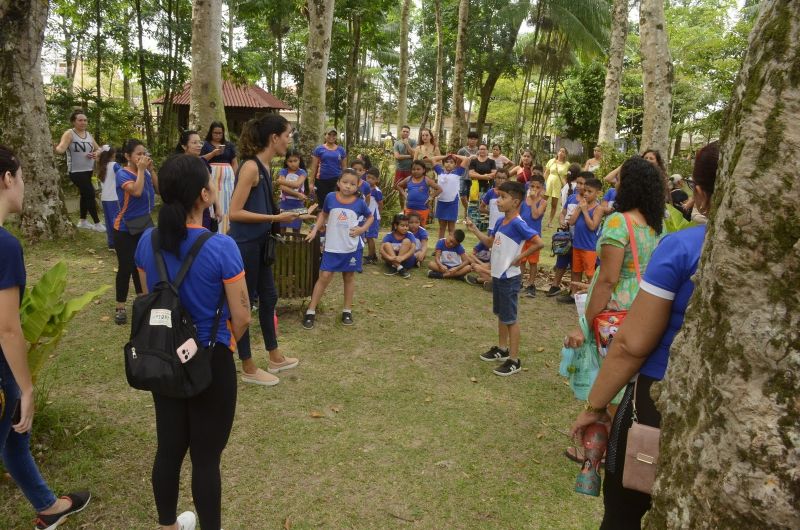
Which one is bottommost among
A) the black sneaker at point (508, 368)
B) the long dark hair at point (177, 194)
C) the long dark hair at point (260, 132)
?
the black sneaker at point (508, 368)

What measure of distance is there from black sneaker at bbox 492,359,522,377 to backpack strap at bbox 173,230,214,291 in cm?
346

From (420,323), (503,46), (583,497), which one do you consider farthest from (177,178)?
(503,46)

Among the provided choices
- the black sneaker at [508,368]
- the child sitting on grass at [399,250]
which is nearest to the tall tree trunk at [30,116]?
the child sitting on grass at [399,250]

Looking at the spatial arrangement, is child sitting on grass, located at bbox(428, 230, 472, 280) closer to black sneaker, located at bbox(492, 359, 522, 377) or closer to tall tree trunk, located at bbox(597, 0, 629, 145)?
black sneaker, located at bbox(492, 359, 522, 377)

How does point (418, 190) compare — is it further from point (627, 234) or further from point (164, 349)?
point (164, 349)

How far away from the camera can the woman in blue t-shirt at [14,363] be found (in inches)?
88.9

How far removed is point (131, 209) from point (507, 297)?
3701mm

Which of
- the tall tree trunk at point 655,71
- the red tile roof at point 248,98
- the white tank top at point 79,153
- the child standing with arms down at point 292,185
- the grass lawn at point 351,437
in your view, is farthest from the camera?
the red tile roof at point 248,98

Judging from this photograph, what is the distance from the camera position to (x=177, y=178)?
246 centimetres

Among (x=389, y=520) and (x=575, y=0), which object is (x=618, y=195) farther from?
(x=575, y=0)

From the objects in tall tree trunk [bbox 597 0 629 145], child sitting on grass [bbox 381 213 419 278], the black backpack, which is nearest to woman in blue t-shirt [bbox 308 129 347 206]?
child sitting on grass [bbox 381 213 419 278]

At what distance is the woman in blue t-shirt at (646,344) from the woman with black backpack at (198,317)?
1549mm

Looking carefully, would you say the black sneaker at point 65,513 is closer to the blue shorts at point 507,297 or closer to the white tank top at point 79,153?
the blue shorts at point 507,297

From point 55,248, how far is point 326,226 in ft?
15.5
